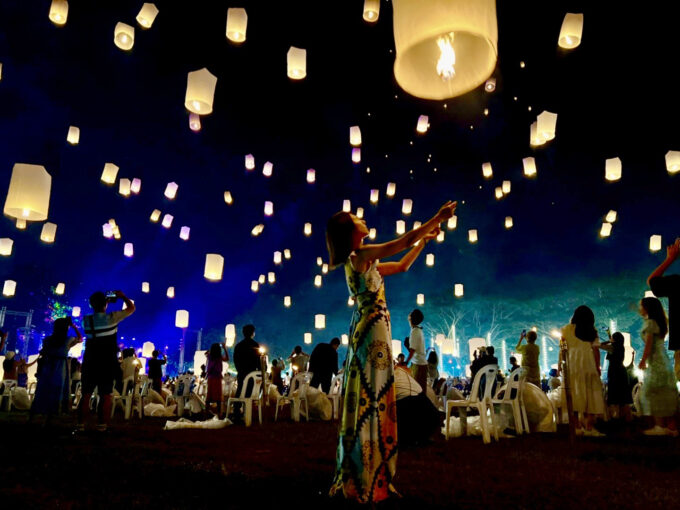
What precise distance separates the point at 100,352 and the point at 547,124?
23.5 ft

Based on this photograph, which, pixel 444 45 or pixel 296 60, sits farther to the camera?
pixel 296 60

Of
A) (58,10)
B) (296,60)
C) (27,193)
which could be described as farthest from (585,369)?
(58,10)

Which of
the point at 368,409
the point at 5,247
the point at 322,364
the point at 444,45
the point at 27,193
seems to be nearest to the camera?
the point at 368,409

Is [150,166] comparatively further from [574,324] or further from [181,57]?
[574,324]

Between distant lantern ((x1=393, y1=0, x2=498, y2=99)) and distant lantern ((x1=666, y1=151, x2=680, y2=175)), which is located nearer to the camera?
distant lantern ((x1=393, y1=0, x2=498, y2=99))

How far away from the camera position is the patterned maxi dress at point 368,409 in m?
2.13

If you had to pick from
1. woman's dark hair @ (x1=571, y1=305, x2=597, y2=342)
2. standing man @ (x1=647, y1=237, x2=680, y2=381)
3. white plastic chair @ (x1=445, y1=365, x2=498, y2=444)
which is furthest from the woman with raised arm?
woman's dark hair @ (x1=571, y1=305, x2=597, y2=342)

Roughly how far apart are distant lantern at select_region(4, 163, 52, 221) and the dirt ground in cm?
238

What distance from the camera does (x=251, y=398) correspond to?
6.57m

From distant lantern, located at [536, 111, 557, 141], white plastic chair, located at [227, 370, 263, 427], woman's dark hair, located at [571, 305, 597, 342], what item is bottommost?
white plastic chair, located at [227, 370, 263, 427]

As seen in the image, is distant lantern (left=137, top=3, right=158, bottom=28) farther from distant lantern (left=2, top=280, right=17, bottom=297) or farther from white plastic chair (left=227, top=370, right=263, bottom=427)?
distant lantern (left=2, top=280, right=17, bottom=297)

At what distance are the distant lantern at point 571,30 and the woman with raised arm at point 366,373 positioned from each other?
17.3 ft

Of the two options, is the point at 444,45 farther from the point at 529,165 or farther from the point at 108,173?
the point at 108,173

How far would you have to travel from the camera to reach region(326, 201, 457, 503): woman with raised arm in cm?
213
